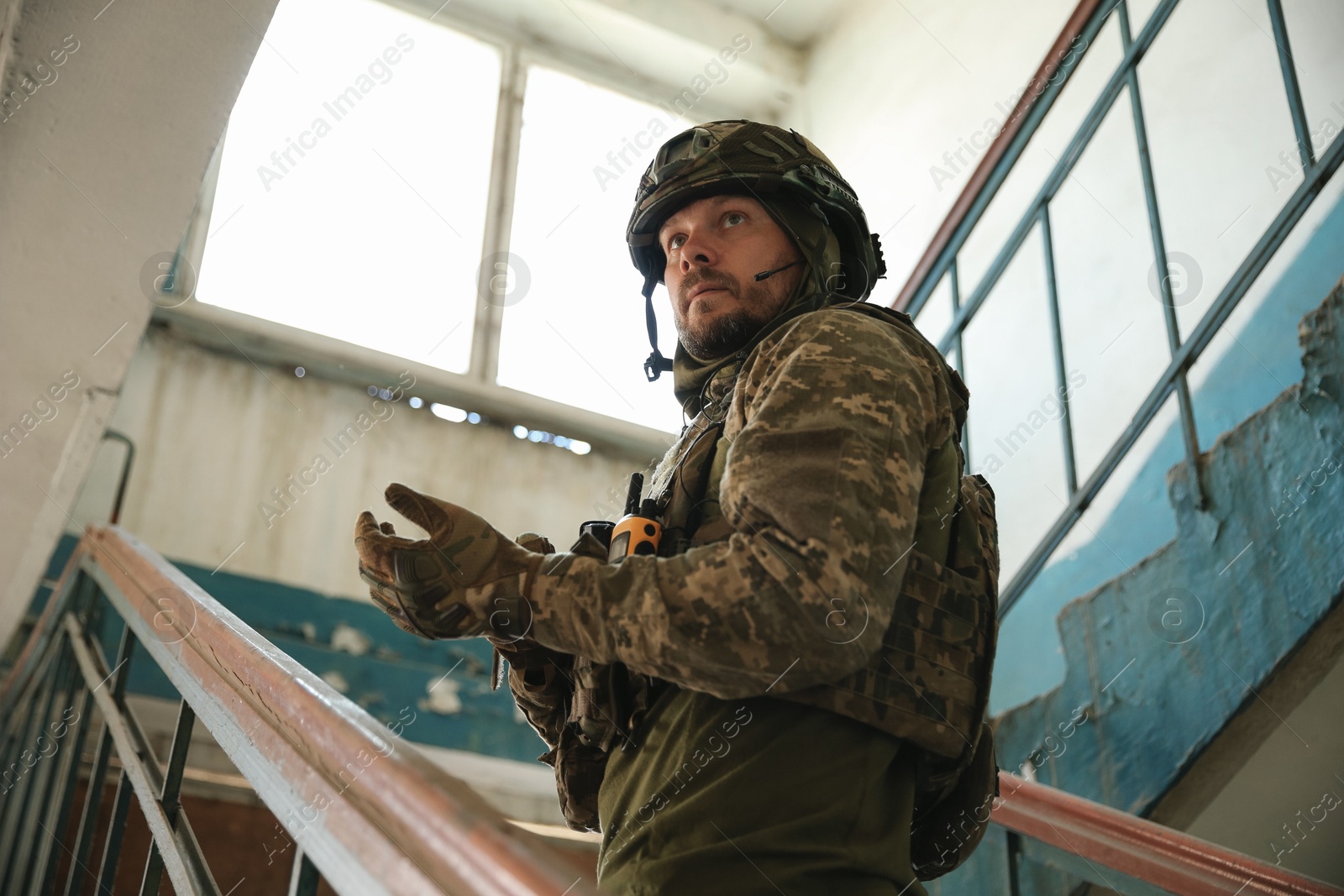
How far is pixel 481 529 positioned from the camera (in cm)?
101

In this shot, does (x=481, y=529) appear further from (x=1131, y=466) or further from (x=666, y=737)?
(x=1131, y=466)

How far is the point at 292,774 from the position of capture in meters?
0.85

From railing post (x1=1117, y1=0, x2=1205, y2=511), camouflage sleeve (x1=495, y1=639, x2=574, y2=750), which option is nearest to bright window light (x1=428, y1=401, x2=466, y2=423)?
railing post (x1=1117, y1=0, x2=1205, y2=511)

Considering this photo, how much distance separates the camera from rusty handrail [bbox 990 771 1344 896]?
1.41m

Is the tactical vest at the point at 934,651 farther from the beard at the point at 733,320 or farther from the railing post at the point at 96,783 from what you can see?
the railing post at the point at 96,783

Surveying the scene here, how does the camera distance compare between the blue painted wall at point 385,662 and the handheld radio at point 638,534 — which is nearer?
the handheld radio at point 638,534

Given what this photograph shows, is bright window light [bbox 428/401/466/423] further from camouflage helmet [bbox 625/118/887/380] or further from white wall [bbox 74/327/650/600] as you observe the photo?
camouflage helmet [bbox 625/118/887/380]

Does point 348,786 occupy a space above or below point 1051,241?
below

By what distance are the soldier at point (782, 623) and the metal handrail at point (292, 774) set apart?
15 centimetres

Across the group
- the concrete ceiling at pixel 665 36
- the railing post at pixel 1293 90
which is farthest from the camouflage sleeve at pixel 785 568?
the concrete ceiling at pixel 665 36

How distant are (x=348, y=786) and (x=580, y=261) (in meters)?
4.78

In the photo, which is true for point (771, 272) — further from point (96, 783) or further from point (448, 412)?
point (448, 412)

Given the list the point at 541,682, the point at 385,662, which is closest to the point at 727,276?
the point at 541,682

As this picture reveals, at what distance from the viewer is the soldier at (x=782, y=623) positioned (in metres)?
0.92
